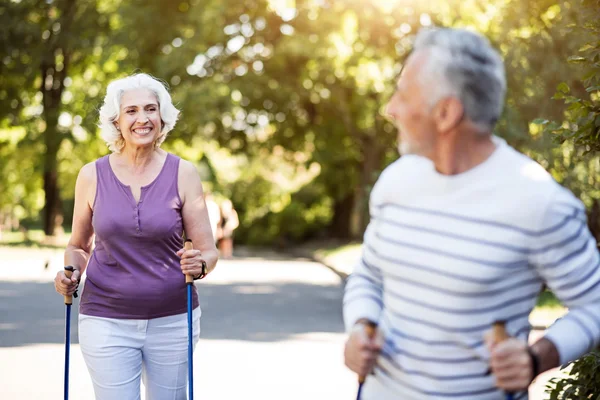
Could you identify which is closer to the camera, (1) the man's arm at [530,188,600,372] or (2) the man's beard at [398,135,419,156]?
(1) the man's arm at [530,188,600,372]

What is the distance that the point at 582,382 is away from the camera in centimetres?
516

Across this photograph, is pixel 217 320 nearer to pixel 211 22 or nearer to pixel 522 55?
pixel 522 55

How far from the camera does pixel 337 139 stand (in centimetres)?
3791

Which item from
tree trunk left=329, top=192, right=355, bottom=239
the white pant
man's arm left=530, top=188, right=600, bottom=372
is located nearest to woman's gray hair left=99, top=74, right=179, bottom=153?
the white pant

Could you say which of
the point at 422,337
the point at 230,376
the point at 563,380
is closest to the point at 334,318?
the point at 230,376

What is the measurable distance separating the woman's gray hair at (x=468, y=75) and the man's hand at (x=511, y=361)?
0.49 metres

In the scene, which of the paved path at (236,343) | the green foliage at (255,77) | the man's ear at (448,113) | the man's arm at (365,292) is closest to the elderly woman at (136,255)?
the man's arm at (365,292)

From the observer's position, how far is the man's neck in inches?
96.9

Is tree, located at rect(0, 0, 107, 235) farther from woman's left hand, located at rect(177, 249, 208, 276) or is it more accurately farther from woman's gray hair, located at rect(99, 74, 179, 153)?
woman's left hand, located at rect(177, 249, 208, 276)

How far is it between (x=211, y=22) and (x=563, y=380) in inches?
1084

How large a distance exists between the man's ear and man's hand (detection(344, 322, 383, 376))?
51 centimetres

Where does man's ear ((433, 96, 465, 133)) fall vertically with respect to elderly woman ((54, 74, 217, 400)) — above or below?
above

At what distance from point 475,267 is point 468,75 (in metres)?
0.43

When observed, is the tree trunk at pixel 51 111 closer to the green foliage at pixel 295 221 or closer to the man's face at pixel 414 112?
the green foliage at pixel 295 221
